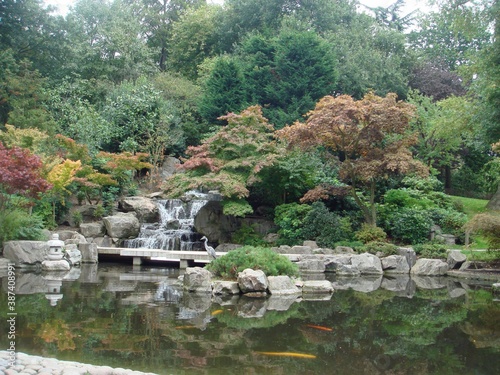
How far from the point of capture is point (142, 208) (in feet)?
56.9

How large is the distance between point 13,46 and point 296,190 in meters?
15.5

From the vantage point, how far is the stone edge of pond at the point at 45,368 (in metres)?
4.42

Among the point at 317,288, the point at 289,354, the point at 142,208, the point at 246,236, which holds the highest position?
the point at 142,208

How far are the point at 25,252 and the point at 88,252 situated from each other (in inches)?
82.2

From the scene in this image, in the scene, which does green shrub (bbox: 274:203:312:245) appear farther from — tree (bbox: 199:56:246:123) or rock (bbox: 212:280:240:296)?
tree (bbox: 199:56:246:123)

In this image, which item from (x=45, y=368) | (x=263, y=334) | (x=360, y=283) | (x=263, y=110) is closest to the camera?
(x=45, y=368)

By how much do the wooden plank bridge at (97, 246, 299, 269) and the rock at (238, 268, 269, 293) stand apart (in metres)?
3.83

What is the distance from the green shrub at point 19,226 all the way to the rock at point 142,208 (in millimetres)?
3717

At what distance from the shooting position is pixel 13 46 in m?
23.8

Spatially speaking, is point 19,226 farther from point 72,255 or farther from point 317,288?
point 317,288

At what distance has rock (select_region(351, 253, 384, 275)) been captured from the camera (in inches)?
542

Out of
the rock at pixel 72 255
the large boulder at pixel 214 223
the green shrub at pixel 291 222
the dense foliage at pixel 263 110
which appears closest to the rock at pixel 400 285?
the dense foliage at pixel 263 110

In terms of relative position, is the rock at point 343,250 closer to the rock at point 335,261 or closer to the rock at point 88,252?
the rock at point 335,261

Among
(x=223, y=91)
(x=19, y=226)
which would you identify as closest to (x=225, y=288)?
(x=19, y=226)
